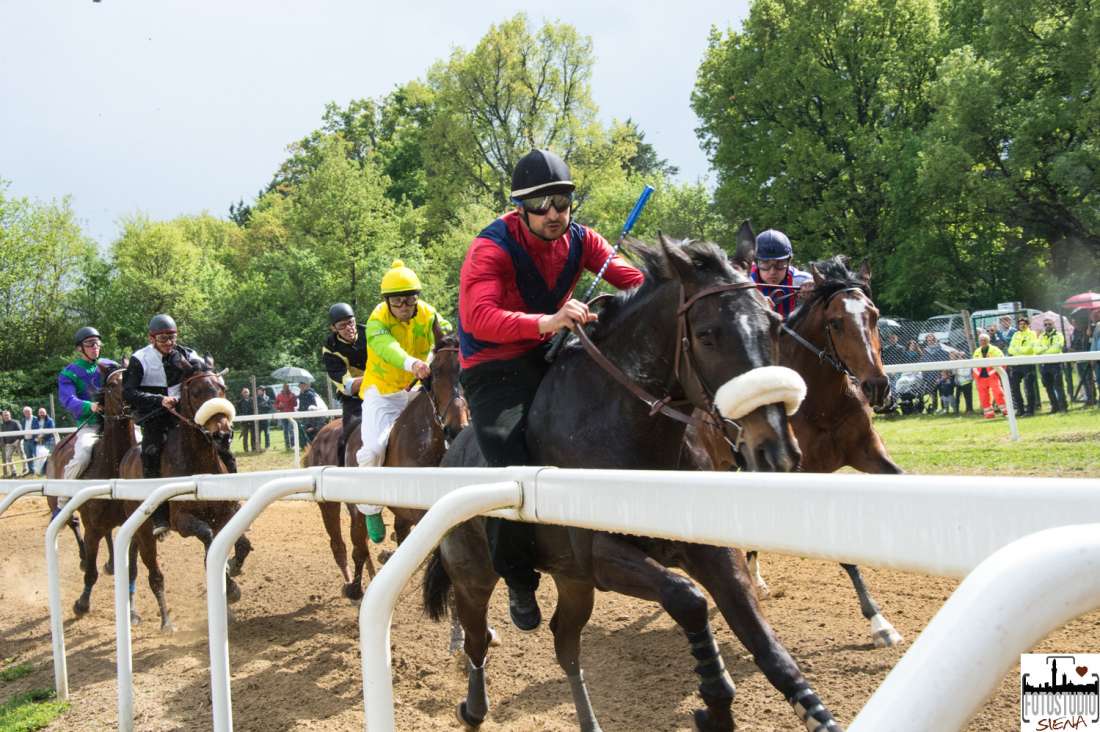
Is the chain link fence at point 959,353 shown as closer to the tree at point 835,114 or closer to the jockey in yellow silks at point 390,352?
the jockey in yellow silks at point 390,352

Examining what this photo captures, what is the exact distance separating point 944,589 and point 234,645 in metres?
5.12

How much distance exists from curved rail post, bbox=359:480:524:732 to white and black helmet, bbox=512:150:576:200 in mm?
2100

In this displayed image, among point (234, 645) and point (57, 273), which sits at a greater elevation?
point (57, 273)

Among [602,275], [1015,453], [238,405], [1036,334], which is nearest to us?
[602,275]

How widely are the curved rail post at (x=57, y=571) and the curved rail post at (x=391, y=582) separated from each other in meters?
4.17

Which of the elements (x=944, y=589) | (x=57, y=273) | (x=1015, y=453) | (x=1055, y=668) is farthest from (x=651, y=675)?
(x=57, y=273)

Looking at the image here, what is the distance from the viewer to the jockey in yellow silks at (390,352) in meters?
7.39

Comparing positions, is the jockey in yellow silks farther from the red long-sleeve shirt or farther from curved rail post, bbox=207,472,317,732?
curved rail post, bbox=207,472,317,732

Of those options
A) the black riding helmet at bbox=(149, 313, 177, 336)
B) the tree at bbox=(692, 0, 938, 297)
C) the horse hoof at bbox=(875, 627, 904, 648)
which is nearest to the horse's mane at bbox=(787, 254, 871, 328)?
the horse hoof at bbox=(875, 627, 904, 648)

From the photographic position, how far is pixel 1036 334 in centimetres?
1482

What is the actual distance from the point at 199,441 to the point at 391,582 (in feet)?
23.0

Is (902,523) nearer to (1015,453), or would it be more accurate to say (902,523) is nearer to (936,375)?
(1015,453)

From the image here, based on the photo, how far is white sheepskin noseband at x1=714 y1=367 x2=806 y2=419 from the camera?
3.35m

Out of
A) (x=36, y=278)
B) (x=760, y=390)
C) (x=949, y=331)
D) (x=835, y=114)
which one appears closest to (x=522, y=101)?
(x=835, y=114)
